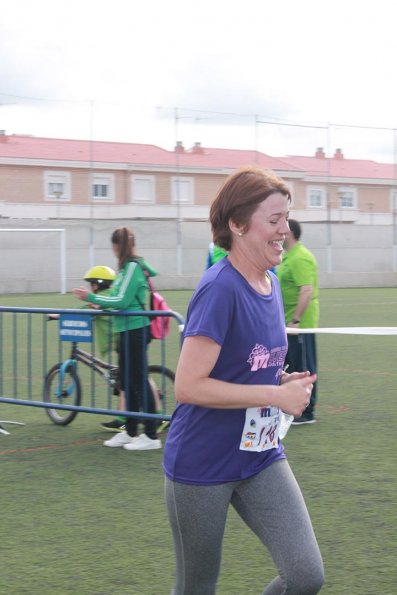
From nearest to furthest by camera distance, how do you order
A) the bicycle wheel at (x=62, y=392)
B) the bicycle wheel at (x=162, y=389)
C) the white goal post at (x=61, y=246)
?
the bicycle wheel at (x=162, y=389)
the bicycle wheel at (x=62, y=392)
the white goal post at (x=61, y=246)

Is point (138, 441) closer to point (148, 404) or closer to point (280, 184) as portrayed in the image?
point (148, 404)

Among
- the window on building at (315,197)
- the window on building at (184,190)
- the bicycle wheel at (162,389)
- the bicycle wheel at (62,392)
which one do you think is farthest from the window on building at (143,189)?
the bicycle wheel at (162,389)

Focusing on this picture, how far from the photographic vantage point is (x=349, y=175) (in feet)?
147

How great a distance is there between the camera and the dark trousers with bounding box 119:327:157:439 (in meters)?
7.72

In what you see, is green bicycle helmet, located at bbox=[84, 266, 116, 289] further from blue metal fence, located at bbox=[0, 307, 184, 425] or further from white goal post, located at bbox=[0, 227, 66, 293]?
white goal post, located at bbox=[0, 227, 66, 293]

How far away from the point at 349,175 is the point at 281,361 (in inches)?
1679

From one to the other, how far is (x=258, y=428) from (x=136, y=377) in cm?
486

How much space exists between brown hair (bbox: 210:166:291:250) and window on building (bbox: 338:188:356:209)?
42.1 metres

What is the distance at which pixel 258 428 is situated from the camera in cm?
300

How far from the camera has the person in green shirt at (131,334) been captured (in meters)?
7.59

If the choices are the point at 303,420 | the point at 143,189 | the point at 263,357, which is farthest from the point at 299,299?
the point at 143,189

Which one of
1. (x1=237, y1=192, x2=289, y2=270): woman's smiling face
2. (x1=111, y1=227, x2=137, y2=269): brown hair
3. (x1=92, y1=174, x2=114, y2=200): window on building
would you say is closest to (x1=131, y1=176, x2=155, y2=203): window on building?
(x1=92, y1=174, x2=114, y2=200): window on building

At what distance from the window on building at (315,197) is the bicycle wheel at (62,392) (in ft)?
107

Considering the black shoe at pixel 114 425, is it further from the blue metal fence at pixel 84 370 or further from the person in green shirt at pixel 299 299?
the person in green shirt at pixel 299 299
